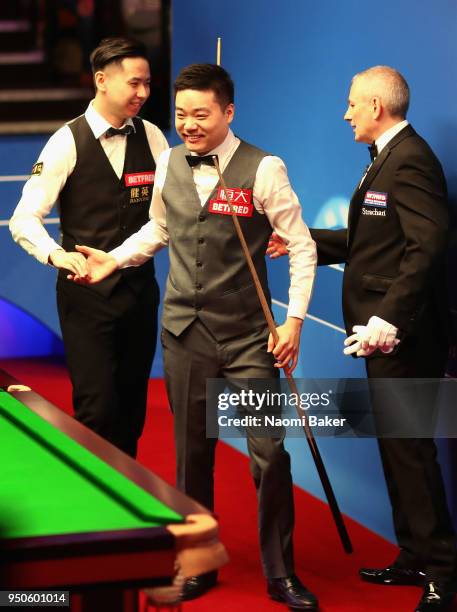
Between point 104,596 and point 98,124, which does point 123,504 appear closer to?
point 104,596

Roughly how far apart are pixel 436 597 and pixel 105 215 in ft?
5.63

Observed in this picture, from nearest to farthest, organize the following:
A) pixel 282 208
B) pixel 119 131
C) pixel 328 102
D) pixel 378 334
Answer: pixel 378 334, pixel 282 208, pixel 119 131, pixel 328 102

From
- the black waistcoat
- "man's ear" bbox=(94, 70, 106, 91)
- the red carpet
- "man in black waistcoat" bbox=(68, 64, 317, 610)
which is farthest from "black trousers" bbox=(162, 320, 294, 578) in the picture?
"man's ear" bbox=(94, 70, 106, 91)

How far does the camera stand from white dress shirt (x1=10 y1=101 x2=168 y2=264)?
162 inches

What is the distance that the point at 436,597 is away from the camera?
366 cm

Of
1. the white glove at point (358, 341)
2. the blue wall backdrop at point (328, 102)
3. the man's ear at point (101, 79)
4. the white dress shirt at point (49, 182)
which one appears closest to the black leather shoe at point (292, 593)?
the blue wall backdrop at point (328, 102)

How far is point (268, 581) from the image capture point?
3852 millimetres

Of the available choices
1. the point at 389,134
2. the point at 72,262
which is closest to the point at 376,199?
the point at 389,134

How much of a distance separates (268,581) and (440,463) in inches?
28.8

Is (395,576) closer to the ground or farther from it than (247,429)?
closer to the ground

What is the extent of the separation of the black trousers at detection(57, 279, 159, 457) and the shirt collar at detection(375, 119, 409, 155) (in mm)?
1091

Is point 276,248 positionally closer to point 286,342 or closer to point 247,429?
point 286,342

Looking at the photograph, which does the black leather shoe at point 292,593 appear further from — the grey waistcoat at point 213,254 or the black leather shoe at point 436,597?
the grey waistcoat at point 213,254

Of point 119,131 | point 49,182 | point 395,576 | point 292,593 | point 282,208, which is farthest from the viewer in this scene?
point 119,131
